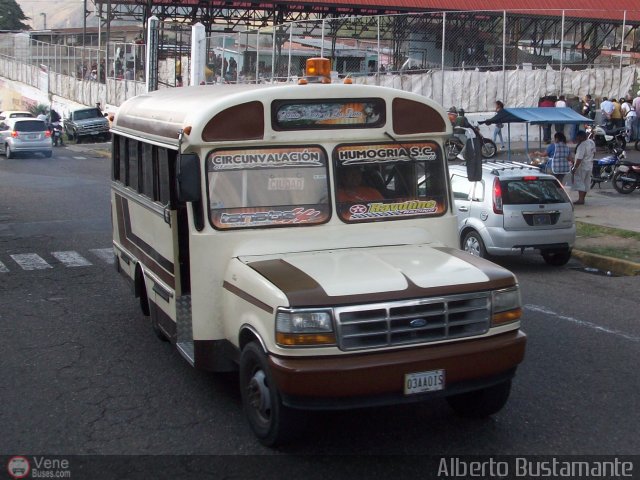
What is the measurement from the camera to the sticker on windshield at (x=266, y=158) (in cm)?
658

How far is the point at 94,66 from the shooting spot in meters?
53.8


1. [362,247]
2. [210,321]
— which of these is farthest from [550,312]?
[210,321]

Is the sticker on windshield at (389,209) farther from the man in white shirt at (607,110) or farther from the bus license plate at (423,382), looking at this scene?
the man in white shirt at (607,110)

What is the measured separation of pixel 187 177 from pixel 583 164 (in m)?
13.7

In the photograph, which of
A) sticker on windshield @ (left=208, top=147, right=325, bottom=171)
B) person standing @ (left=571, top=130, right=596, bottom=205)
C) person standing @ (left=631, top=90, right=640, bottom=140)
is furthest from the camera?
person standing @ (left=631, top=90, right=640, bottom=140)

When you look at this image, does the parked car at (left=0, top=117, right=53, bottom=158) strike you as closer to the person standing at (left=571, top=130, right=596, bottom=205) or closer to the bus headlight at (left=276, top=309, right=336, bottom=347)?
the person standing at (left=571, top=130, right=596, bottom=205)

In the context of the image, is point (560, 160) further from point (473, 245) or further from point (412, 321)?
point (412, 321)

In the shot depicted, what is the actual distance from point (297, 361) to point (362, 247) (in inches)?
58.6

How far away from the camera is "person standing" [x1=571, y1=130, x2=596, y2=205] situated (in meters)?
18.3

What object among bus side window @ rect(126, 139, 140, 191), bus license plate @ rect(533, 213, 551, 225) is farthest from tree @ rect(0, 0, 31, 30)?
bus side window @ rect(126, 139, 140, 191)

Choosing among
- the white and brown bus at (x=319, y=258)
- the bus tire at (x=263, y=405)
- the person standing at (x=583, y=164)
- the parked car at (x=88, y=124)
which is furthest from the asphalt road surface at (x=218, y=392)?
the parked car at (x=88, y=124)

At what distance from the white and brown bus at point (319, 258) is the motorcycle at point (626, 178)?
14429mm

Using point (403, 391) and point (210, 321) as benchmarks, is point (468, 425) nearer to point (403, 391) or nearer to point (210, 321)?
point (403, 391)

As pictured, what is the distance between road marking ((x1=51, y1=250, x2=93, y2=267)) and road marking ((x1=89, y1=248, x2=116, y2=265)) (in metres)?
0.26
